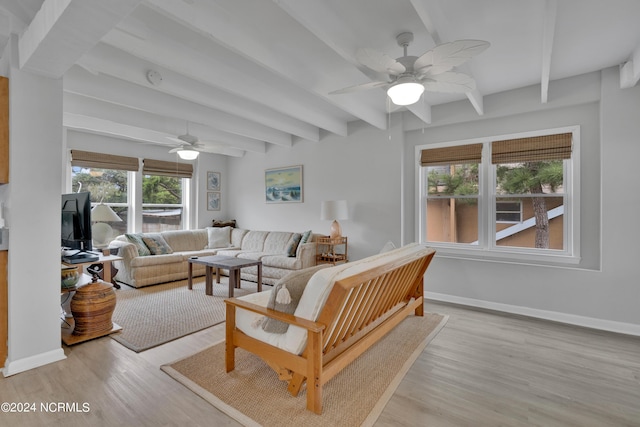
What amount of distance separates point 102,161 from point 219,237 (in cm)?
241

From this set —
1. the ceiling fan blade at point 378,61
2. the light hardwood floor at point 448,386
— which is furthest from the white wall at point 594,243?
the ceiling fan blade at point 378,61

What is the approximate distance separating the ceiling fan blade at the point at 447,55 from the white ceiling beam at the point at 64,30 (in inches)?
67.9

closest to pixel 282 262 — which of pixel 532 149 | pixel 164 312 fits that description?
pixel 164 312

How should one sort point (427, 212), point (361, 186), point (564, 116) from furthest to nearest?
point (361, 186) < point (427, 212) < point (564, 116)

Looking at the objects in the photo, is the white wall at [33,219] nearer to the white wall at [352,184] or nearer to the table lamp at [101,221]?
the table lamp at [101,221]

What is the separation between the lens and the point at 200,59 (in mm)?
2840

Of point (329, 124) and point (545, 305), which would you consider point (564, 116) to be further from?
point (329, 124)

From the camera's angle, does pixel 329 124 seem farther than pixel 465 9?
Yes

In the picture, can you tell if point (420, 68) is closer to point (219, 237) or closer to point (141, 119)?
point (141, 119)

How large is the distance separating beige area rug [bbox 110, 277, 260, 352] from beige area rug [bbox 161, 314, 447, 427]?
23.4 inches

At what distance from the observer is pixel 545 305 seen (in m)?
3.59

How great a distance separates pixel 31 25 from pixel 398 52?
8.99 ft

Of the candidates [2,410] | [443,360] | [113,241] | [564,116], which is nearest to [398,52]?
[564,116]

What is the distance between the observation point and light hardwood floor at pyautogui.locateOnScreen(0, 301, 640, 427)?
1.85 m
